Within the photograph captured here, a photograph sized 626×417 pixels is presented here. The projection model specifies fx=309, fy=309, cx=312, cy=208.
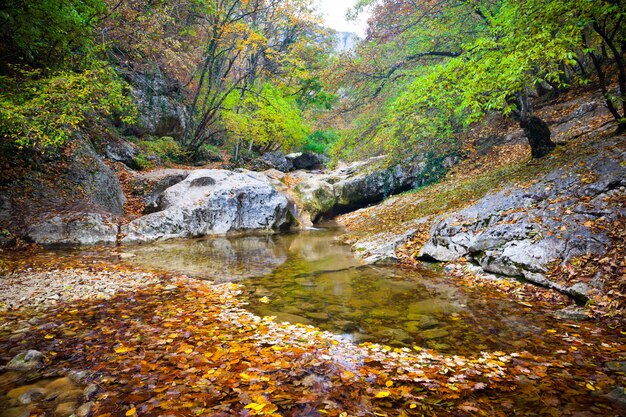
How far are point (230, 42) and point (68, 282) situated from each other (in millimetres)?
16981

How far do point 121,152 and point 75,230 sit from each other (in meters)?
7.25

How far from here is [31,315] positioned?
4.14 metres

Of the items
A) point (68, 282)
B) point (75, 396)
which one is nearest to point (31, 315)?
point (68, 282)

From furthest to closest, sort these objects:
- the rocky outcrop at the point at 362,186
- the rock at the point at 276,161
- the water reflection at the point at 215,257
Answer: the rock at the point at 276,161, the rocky outcrop at the point at 362,186, the water reflection at the point at 215,257

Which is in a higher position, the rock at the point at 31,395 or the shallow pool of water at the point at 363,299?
the rock at the point at 31,395

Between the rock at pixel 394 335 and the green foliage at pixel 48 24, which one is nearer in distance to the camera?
the rock at pixel 394 335

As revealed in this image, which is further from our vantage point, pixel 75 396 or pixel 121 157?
pixel 121 157

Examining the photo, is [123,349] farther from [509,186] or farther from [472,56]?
[472,56]

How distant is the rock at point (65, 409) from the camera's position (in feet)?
7.66

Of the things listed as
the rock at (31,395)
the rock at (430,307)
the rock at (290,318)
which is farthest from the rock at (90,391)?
the rock at (430,307)

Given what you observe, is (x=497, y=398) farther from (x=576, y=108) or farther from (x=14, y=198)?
(x=576, y=108)

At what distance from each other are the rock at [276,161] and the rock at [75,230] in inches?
591

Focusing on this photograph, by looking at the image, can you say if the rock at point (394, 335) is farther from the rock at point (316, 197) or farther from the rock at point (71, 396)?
the rock at point (316, 197)

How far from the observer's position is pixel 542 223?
5.91 m
